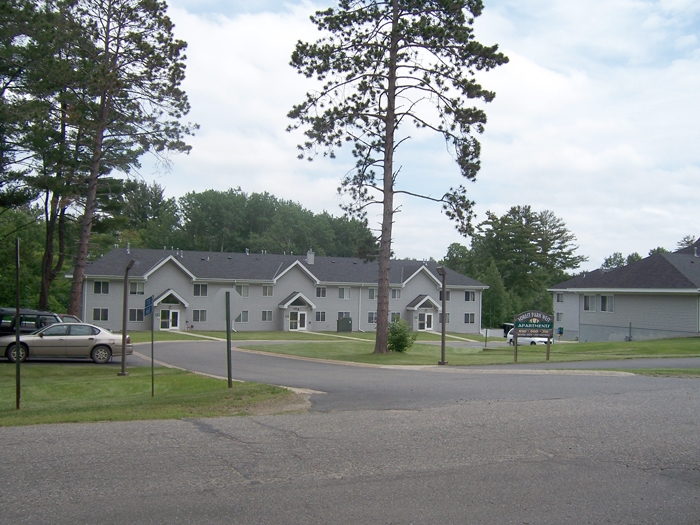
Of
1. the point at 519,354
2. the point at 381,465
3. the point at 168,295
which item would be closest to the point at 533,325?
the point at 519,354

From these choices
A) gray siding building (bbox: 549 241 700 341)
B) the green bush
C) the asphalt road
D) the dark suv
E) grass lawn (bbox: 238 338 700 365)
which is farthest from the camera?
gray siding building (bbox: 549 241 700 341)

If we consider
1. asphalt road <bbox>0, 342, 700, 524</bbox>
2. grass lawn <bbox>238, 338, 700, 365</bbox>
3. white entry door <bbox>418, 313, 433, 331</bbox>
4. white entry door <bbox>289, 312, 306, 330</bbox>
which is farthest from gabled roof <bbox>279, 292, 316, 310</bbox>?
asphalt road <bbox>0, 342, 700, 524</bbox>

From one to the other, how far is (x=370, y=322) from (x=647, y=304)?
28422mm

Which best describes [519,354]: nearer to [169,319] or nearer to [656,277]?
[656,277]

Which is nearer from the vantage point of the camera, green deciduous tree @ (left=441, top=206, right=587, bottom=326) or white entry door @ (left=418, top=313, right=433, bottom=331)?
white entry door @ (left=418, top=313, right=433, bottom=331)

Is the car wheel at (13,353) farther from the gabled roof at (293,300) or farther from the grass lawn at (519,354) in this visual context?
the gabled roof at (293,300)

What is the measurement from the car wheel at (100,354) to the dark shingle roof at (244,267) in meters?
29.6

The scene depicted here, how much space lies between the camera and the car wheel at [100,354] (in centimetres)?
2450

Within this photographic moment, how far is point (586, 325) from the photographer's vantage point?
152 ft

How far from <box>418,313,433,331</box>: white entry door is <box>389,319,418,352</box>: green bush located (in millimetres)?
35314

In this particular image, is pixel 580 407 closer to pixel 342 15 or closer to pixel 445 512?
pixel 445 512

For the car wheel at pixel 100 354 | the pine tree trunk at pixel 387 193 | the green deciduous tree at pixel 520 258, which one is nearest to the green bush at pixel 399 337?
the pine tree trunk at pixel 387 193

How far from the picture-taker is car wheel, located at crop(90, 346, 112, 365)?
24500 mm

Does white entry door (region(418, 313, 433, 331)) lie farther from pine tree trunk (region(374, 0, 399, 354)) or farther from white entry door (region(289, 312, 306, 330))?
pine tree trunk (region(374, 0, 399, 354))
